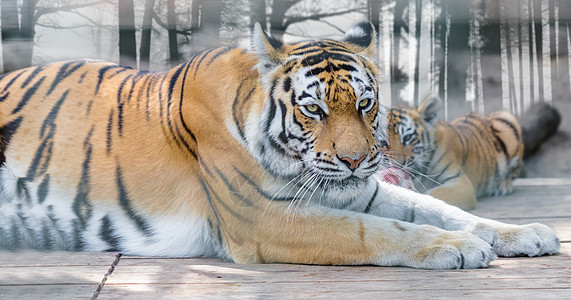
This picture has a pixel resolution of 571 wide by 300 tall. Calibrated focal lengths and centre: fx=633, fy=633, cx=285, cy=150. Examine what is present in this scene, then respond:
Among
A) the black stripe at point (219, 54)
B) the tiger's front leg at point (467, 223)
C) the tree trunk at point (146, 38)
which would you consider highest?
the tree trunk at point (146, 38)

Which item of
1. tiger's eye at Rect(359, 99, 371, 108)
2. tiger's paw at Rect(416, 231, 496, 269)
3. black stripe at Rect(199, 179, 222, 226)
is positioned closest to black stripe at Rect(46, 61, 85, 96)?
black stripe at Rect(199, 179, 222, 226)

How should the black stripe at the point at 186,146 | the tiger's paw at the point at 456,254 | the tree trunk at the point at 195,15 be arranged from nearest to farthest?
the tiger's paw at the point at 456,254 < the black stripe at the point at 186,146 < the tree trunk at the point at 195,15

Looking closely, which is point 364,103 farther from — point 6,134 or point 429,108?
point 429,108

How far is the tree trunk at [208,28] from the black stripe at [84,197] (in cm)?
58

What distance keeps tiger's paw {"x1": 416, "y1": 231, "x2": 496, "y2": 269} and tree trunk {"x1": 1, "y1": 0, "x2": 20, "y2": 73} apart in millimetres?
1830

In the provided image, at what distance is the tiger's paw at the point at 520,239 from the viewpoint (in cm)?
185

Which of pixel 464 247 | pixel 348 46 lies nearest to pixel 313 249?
pixel 464 247

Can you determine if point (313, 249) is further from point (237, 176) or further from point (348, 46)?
point (348, 46)

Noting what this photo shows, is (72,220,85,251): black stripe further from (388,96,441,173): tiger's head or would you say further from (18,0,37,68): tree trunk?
(388,96,441,173): tiger's head

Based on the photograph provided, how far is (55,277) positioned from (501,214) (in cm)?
200

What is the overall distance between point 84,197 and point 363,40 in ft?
3.54

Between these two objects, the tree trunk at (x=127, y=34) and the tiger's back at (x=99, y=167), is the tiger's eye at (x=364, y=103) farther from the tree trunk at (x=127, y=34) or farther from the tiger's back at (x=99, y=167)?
the tree trunk at (x=127, y=34)

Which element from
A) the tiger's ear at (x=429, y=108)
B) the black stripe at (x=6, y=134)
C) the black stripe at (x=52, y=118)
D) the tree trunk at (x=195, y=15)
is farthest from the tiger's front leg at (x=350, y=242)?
the tiger's ear at (x=429, y=108)

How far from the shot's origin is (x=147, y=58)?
8.29 feet
